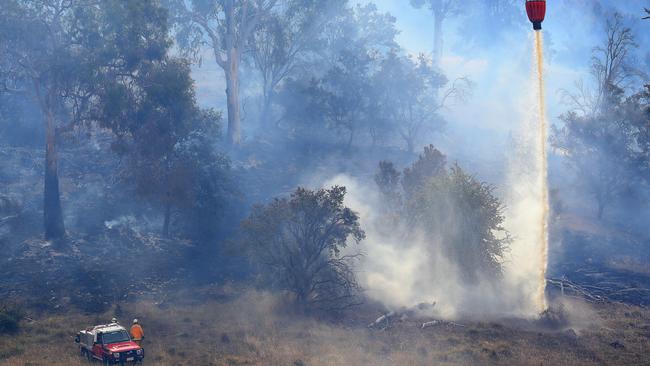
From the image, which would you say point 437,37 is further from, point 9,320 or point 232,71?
point 9,320

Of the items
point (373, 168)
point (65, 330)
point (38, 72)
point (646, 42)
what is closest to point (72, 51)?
point (38, 72)

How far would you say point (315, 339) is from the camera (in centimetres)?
3041

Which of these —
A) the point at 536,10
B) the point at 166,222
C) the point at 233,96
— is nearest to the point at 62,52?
the point at 166,222

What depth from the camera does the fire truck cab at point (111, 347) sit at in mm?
23636

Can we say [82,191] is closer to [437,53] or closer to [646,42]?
[437,53]

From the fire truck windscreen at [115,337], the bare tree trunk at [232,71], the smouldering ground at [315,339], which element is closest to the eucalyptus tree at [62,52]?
the smouldering ground at [315,339]

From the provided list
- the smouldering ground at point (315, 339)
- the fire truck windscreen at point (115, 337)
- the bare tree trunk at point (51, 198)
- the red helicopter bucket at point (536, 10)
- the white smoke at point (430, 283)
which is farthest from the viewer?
the bare tree trunk at point (51, 198)

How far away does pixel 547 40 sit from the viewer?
11788 centimetres

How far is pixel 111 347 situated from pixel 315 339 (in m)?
9.53

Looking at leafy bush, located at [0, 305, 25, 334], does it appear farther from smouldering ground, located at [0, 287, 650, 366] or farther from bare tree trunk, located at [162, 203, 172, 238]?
bare tree trunk, located at [162, 203, 172, 238]

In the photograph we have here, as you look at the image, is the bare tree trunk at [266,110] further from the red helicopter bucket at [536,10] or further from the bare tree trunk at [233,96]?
the red helicopter bucket at [536,10]

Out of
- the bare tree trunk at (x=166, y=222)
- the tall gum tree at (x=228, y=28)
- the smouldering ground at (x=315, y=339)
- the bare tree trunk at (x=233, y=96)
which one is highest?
the tall gum tree at (x=228, y=28)

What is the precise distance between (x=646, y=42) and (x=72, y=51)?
124510 mm

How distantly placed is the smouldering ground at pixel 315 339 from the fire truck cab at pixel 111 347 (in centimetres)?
65
